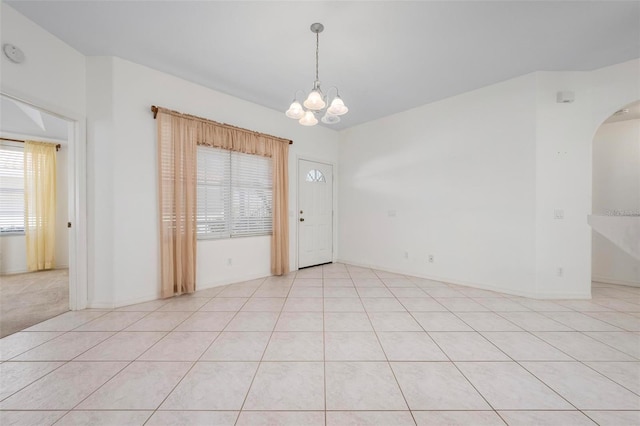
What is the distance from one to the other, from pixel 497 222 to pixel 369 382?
308cm

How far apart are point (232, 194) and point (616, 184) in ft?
21.1

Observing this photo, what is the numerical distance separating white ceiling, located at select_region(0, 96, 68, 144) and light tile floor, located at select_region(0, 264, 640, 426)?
3.56 meters

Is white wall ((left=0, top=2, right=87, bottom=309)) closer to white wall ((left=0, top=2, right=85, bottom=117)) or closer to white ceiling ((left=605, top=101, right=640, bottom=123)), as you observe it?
white wall ((left=0, top=2, right=85, bottom=117))

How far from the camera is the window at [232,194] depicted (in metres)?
3.48

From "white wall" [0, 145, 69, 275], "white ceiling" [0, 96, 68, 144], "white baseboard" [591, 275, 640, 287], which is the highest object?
"white ceiling" [0, 96, 68, 144]

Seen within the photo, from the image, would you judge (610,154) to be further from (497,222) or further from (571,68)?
(497,222)

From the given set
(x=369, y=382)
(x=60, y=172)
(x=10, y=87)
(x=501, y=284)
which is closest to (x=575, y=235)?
(x=501, y=284)

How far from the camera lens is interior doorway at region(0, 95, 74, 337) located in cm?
346

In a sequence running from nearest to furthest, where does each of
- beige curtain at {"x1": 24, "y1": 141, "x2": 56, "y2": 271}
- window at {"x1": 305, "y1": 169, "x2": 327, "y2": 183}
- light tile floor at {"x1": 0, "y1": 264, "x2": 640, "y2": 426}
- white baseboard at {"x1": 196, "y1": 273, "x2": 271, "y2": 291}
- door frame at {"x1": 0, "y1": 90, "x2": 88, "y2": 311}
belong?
1. light tile floor at {"x1": 0, "y1": 264, "x2": 640, "y2": 426}
2. door frame at {"x1": 0, "y1": 90, "x2": 88, "y2": 311}
3. white baseboard at {"x1": 196, "y1": 273, "x2": 271, "y2": 291}
4. beige curtain at {"x1": 24, "y1": 141, "x2": 56, "y2": 271}
5. window at {"x1": 305, "y1": 169, "x2": 327, "y2": 183}

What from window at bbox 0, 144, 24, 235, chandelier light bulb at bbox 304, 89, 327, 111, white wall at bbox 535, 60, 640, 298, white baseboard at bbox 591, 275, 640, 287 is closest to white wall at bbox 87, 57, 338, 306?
chandelier light bulb at bbox 304, 89, 327, 111

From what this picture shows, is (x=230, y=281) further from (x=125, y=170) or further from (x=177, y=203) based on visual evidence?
(x=125, y=170)

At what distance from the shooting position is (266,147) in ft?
13.2

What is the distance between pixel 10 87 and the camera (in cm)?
212

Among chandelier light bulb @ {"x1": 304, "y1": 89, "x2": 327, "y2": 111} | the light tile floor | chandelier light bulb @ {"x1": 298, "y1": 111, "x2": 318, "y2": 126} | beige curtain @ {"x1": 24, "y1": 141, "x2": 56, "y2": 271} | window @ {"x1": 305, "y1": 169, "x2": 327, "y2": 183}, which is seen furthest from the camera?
window @ {"x1": 305, "y1": 169, "x2": 327, "y2": 183}
